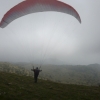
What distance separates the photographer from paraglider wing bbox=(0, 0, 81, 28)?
16306 mm

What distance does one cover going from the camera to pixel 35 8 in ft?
56.0

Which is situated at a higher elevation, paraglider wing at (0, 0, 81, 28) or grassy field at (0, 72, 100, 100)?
paraglider wing at (0, 0, 81, 28)

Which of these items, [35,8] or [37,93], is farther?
[35,8]

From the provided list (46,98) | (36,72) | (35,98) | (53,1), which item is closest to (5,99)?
(35,98)

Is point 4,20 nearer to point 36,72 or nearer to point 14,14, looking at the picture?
point 14,14

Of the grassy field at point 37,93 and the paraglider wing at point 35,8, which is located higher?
the paraglider wing at point 35,8

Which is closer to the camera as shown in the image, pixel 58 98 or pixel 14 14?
pixel 58 98

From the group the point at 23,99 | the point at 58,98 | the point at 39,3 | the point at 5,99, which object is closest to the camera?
the point at 5,99

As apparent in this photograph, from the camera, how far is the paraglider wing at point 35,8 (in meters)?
16.3

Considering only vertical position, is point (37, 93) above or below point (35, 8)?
below

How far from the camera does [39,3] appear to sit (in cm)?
1636

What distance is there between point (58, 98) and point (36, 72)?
552 cm

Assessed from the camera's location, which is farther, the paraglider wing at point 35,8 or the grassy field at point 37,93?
the paraglider wing at point 35,8

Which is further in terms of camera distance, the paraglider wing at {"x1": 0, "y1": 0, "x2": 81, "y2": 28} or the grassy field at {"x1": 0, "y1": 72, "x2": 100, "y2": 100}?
the paraglider wing at {"x1": 0, "y1": 0, "x2": 81, "y2": 28}
